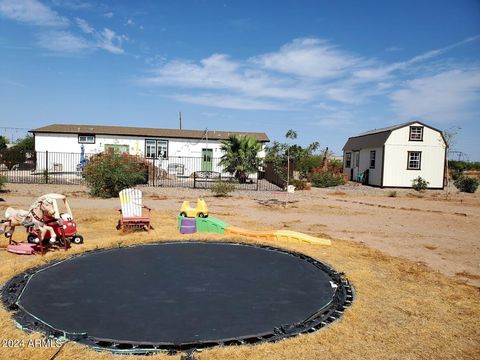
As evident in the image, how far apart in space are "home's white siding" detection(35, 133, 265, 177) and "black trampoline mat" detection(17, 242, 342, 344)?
16.1m

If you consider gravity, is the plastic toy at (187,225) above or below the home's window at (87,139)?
below

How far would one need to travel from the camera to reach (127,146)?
2130cm

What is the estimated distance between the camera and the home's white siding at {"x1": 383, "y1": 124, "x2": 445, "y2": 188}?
19188mm

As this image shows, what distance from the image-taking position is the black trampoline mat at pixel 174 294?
2.93 m

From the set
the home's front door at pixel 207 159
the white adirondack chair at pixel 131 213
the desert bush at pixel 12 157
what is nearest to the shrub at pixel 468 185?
the home's front door at pixel 207 159

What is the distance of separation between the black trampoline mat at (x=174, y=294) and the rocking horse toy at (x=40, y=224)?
2.72 ft

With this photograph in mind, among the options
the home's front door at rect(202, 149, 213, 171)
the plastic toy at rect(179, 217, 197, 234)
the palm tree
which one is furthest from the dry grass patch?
the home's front door at rect(202, 149, 213, 171)

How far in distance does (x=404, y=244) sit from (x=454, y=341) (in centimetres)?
402

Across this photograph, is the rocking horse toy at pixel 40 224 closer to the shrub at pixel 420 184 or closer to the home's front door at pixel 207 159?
the home's front door at pixel 207 159

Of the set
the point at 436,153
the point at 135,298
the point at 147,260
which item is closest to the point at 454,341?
the point at 135,298

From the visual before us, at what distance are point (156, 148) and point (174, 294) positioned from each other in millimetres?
18856

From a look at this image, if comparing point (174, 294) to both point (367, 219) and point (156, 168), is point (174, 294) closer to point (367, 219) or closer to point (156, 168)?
point (367, 219)

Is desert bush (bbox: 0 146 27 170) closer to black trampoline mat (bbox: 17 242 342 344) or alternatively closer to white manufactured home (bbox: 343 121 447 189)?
black trampoline mat (bbox: 17 242 342 344)

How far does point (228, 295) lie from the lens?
145 inches
